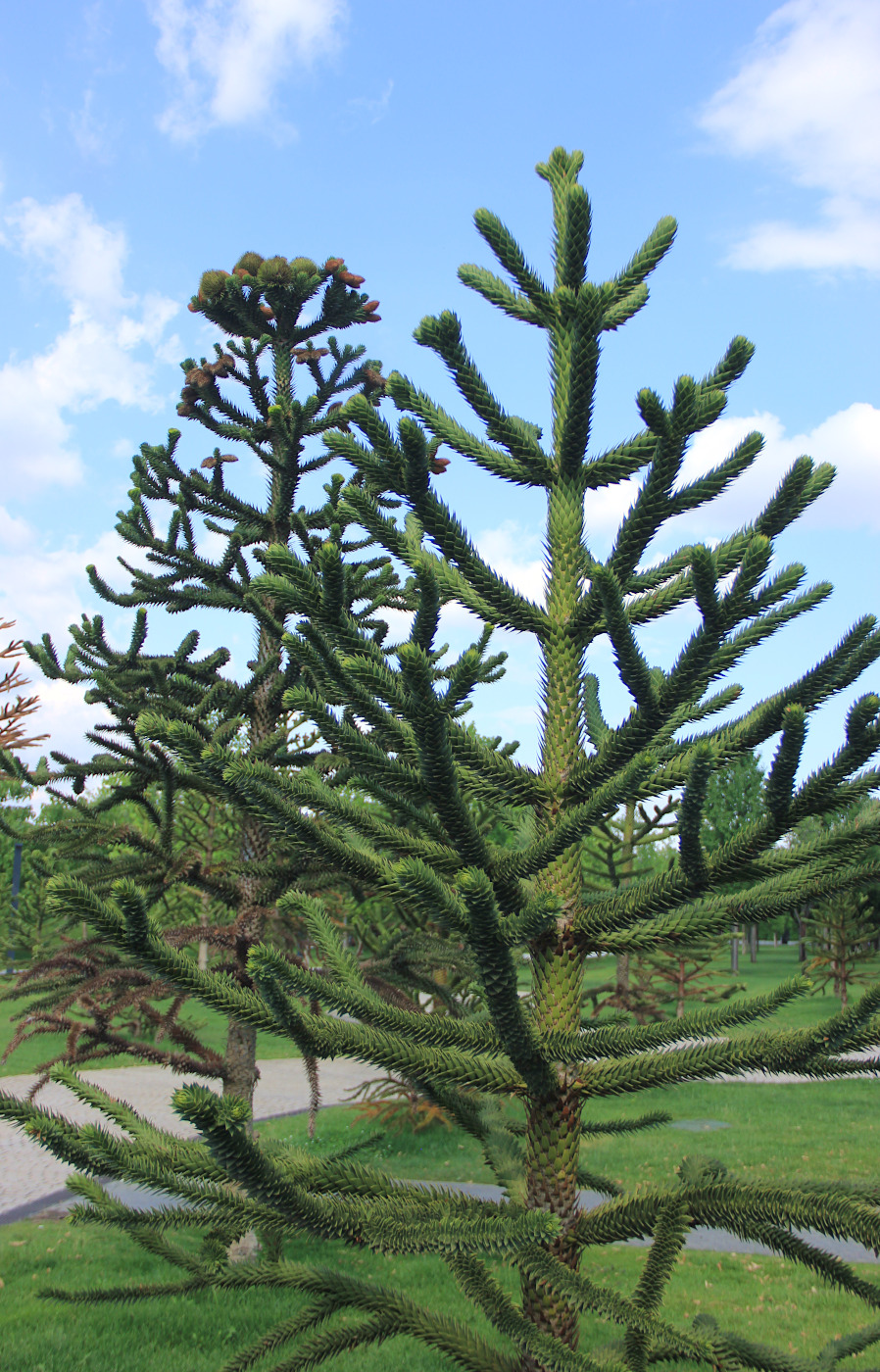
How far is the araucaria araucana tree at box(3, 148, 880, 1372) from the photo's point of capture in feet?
6.84

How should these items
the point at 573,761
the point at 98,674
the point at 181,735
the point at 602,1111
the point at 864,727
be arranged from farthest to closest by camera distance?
the point at 602,1111 → the point at 98,674 → the point at 573,761 → the point at 181,735 → the point at 864,727

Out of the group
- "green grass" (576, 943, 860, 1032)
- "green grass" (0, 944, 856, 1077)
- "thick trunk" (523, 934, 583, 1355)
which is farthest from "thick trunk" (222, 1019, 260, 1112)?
"green grass" (0, 944, 856, 1077)

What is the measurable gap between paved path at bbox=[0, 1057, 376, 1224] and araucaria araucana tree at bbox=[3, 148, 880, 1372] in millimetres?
5717

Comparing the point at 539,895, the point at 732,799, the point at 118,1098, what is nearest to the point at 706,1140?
the point at 118,1098

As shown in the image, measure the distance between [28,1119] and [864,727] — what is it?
7.08 feet

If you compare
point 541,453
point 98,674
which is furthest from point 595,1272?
point 541,453

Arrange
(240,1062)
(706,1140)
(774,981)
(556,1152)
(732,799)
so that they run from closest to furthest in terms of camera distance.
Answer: (556,1152) < (240,1062) < (706,1140) < (774,981) < (732,799)

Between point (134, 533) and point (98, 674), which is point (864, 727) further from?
Result: point (134, 533)

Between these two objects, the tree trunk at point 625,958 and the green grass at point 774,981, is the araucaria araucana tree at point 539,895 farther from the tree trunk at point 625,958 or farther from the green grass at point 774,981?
the tree trunk at point 625,958

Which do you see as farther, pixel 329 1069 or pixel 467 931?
pixel 329 1069

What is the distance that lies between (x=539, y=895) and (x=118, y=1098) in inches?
411

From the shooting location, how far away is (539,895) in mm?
2338

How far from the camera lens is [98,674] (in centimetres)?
741

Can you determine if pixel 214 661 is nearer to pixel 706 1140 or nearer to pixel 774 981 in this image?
pixel 706 1140
